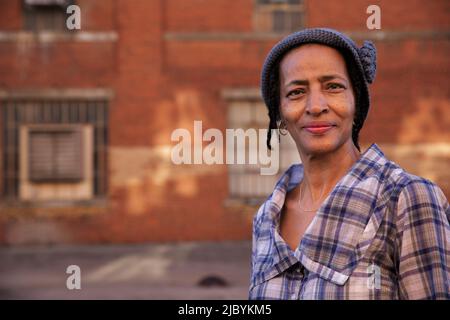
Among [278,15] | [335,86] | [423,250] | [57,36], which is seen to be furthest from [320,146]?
[57,36]

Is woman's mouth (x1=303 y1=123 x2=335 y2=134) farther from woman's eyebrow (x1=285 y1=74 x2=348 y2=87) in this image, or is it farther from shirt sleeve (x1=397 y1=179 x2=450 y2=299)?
shirt sleeve (x1=397 y1=179 x2=450 y2=299)

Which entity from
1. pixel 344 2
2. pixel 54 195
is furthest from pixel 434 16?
pixel 54 195

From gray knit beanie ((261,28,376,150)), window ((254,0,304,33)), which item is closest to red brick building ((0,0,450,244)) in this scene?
window ((254,0,304,33))

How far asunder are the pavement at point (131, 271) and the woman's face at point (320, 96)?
247 inches

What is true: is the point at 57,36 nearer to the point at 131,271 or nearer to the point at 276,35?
the point at 276,35

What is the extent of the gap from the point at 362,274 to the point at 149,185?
1136cm

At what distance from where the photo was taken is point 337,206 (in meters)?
1.57

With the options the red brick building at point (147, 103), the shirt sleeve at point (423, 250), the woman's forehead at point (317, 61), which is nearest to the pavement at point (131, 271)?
the red brick building at point (147, 103)

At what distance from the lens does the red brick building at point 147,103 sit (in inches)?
498

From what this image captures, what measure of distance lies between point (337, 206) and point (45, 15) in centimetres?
1257

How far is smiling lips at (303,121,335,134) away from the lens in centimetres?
168

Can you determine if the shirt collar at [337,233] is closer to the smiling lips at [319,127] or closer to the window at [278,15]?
the smiling lips at [319,127]

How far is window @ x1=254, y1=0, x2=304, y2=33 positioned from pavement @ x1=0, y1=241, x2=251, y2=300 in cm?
485
